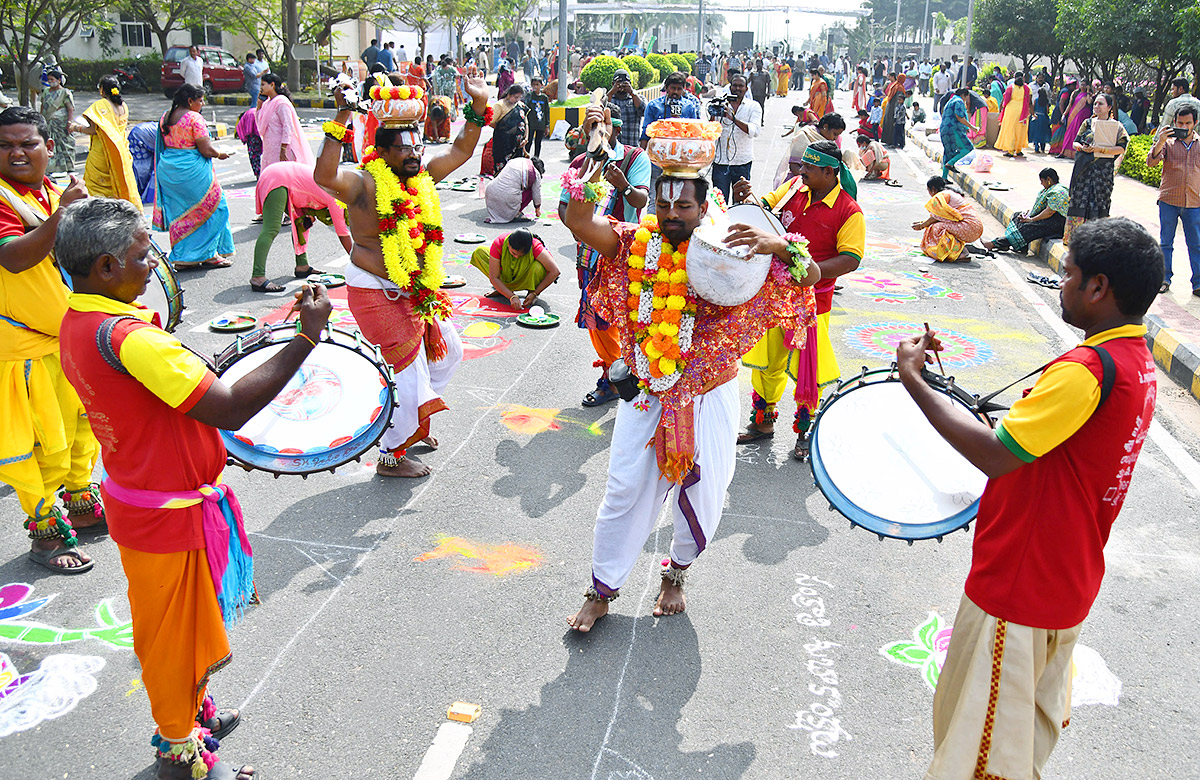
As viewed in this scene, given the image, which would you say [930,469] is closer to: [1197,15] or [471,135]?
[471,135]

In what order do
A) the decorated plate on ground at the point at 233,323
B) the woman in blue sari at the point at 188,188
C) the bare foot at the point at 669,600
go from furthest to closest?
the woman in blue sari at the point at 188,188
the decorated plate on ground at the point at 233,323
the bare foot at the point at 669,600

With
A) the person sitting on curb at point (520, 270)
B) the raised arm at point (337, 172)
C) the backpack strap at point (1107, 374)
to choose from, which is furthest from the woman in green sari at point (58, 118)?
the backpack strap at point (1107, 374)

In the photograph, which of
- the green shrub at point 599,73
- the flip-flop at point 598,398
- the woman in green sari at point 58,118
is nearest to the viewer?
the flip-flop at point 598,398

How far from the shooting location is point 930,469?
3.60 metres

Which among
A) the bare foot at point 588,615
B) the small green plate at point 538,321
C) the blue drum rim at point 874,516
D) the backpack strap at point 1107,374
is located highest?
the backpack strap at point 1107,374

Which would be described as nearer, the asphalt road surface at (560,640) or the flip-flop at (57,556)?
the asphalt road surface at (560,640)

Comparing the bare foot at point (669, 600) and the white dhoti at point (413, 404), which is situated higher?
the white dhoti at point (413, 404)

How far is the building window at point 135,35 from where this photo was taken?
39844mm

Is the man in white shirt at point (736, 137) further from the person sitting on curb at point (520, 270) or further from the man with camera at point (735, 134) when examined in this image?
the person sitting on curb at point (520, 270)

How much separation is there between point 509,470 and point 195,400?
3201 mm

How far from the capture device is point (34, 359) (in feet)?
15.1

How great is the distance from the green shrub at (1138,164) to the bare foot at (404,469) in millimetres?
17001

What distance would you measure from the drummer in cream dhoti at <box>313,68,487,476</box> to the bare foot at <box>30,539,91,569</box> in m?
1.67

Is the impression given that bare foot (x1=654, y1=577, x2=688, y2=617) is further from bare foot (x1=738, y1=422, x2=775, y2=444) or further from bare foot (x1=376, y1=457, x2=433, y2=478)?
bare foot (x1=738, y1=422, x2=775, y2=444)
